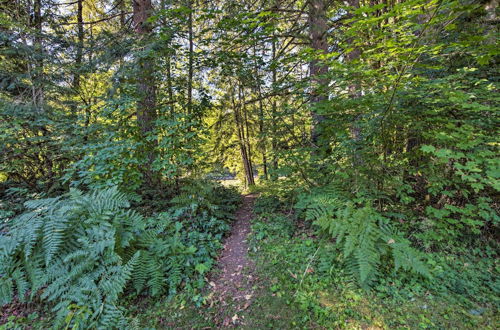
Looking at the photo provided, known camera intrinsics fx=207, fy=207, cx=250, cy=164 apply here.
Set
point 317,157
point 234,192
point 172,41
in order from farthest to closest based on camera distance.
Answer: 1. point 234,192
2. point 172,41
3. point 317,157

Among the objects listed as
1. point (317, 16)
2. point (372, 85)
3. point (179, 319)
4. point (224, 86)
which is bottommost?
point (179, 319)

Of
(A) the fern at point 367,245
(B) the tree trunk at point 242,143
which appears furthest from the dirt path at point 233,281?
(B) the tree trunk at point 242,143

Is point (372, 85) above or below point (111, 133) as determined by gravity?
above

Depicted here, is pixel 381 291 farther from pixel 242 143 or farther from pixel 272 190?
pixel 242 143

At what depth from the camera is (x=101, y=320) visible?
6.88 feet

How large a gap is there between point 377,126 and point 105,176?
→ 15.8ft

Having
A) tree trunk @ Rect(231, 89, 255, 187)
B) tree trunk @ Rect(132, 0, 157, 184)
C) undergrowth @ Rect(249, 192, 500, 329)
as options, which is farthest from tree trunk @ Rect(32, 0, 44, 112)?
undergrowth @ Rect(249, 192, 500, 329)

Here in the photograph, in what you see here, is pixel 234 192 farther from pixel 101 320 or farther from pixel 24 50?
pixel 24 50

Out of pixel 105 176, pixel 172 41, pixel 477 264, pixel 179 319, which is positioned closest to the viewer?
pixel 179 319

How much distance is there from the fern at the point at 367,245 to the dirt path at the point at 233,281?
1.32 metres

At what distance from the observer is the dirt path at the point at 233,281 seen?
2492 mm

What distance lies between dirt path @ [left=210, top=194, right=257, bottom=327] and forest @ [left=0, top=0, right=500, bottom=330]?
28 mm

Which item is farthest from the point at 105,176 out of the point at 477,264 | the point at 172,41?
the point at 477,264

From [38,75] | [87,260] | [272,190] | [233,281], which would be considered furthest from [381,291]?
[38,75]
